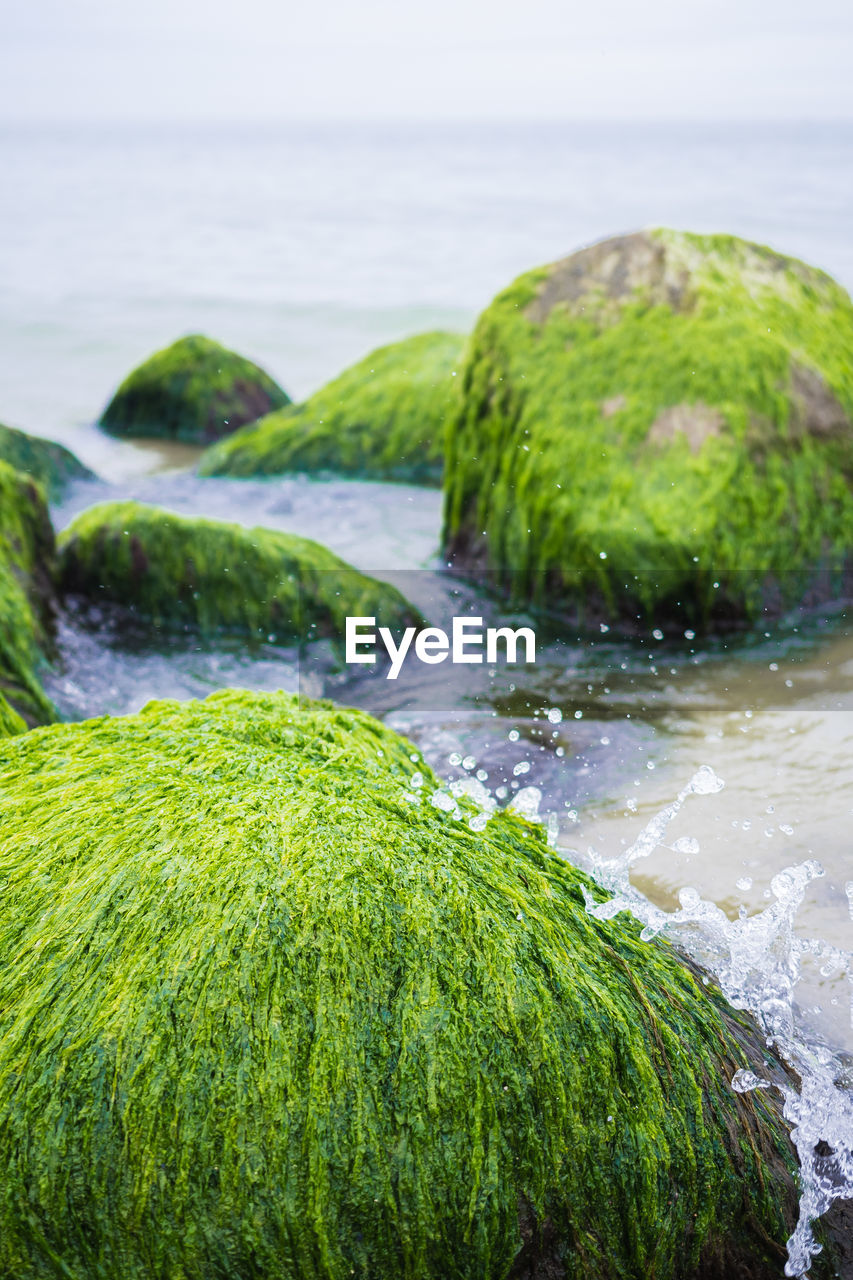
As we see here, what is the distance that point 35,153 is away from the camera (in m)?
62.4

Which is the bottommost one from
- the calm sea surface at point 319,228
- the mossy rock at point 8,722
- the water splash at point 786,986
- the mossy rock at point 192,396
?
the water splash at point 786,986

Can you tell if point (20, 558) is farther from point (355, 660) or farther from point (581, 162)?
point (581, 162)

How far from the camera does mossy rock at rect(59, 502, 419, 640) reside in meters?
5.19

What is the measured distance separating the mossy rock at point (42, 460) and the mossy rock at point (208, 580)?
2.57 m

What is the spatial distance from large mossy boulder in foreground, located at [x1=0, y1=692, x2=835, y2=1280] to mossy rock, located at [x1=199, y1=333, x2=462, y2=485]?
5997 millimetres

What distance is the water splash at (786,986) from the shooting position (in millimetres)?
2113

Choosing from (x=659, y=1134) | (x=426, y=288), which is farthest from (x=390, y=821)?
(x=426, y=288)

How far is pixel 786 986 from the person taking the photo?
255 cm

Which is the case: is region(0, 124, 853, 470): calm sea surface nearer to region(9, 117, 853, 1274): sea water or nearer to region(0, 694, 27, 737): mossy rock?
region(9, 117, 853, 1274): sea water

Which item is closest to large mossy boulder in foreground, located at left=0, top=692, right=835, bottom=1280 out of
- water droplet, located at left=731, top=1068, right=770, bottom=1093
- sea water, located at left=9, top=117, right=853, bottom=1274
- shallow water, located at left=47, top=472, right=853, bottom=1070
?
water droplet, located at left=731, top=1068, right=770, bottom=1093

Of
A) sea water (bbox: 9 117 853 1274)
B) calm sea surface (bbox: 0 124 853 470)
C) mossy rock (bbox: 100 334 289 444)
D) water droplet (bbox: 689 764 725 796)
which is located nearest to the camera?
sea water (bbox: 9 117 853 1274)

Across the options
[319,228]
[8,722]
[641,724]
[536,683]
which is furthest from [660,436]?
[319,228]

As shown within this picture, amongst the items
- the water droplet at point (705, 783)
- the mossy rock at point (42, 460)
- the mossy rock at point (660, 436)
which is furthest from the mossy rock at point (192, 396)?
the water droplet at point (705, 783)

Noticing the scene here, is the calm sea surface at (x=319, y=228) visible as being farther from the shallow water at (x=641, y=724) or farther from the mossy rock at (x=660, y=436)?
the shallow water at (x=641, y=724)
